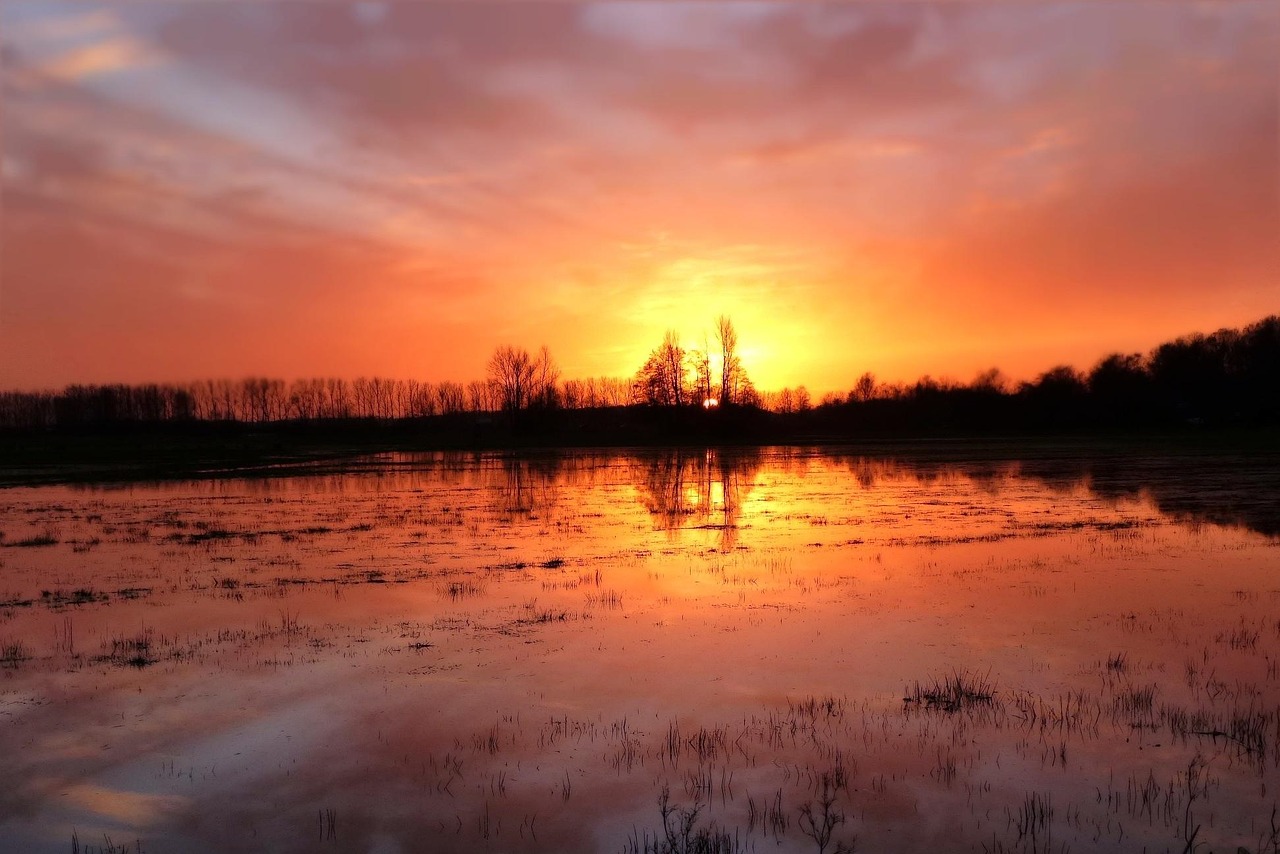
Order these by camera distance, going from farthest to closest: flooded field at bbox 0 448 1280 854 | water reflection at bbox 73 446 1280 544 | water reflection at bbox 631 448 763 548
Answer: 1. water reflection at bbox 73 446 1280 544
2. water reflection at bbox 631 448 763 548
3. flooded field at bbox 0 448 1280 854

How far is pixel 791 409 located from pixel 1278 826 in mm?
186533

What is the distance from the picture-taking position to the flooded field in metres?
6.54

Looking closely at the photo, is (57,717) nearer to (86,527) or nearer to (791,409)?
(86,527)

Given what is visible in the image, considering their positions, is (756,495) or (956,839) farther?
(756,495)

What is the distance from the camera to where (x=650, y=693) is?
9.34 metres

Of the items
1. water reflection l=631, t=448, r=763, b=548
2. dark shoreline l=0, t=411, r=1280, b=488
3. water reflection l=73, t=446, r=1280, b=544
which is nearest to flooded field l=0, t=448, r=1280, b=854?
water reflection l=631, t=448, r=763, b=548

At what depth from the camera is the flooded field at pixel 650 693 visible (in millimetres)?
6543

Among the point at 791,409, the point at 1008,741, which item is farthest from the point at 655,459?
the point at 791,409

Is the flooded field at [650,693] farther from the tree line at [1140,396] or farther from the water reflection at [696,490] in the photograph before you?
the tree line at [1140,396]

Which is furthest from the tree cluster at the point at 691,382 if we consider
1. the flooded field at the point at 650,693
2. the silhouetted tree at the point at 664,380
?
the flooded field at the point at 650,693

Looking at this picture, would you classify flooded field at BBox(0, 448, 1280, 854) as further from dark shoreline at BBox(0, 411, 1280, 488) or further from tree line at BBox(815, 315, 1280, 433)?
tree line at BBox(815, 315, 1280, 433)

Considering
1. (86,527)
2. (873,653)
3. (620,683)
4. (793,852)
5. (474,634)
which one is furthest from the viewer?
(86,527)

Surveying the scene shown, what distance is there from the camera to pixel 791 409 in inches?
7485

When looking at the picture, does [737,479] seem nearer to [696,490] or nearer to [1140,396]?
[696,490]
